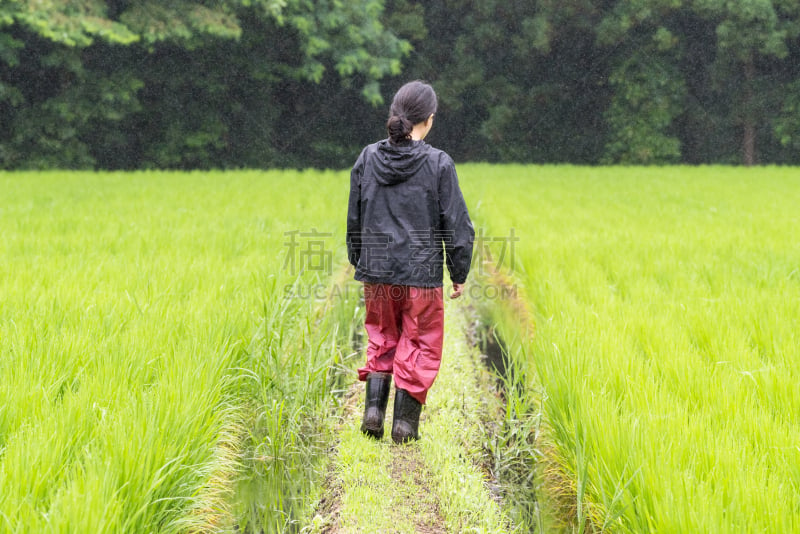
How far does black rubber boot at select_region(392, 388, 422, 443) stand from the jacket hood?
34.9 inches

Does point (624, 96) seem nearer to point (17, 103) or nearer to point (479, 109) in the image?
point (479, 109)

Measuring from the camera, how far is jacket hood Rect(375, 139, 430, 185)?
2547 mm

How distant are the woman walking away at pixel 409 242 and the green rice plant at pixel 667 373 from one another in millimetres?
476

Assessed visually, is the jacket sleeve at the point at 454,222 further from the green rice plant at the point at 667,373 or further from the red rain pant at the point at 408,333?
the green rice plant at the point at 667,373

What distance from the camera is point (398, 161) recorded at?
101 inches

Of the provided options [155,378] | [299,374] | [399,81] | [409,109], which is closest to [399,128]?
[409,109]

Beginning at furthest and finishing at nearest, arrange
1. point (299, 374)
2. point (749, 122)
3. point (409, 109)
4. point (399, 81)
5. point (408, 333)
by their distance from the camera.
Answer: point (399, 81) < point (749, 122) < point (299, 374) < point (408, 333) < point (409, 109)

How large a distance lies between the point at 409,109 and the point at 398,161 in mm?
213

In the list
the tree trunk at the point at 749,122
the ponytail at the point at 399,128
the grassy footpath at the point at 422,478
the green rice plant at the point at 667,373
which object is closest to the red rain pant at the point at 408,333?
the grassy footpath at the point at 422,478

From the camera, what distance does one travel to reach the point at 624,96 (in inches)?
966

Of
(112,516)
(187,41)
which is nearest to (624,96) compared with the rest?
(187,41)

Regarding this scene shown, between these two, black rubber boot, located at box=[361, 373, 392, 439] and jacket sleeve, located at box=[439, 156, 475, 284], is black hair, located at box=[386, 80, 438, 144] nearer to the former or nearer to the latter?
jacket sleeve, located at box=[439, 156, 475, 284]

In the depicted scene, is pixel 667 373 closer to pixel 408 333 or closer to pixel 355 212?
pixel 408 333

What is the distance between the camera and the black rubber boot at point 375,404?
2.66 m
